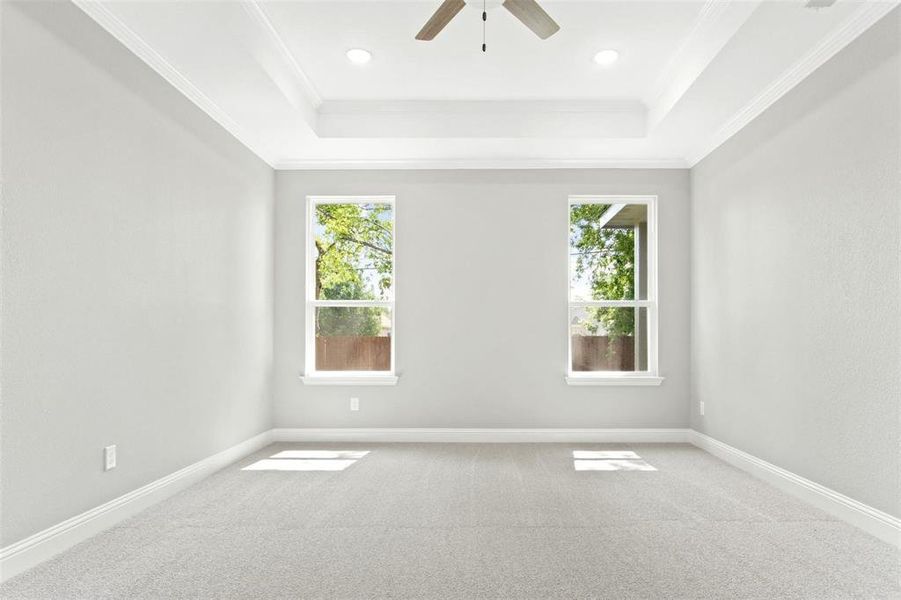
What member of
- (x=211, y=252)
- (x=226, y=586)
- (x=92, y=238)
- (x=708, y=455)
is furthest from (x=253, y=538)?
(x=708, y=455)

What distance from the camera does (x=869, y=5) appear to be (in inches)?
105

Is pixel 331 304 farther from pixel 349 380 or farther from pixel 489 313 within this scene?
pixel 489 313

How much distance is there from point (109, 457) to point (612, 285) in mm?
4185

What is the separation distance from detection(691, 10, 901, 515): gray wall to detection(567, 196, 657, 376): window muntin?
2.66 ft

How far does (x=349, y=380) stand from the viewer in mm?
5043

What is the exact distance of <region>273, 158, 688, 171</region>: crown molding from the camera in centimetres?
506

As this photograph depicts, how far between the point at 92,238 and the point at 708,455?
14.9 feet

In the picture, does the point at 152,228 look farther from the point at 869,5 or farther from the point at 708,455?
the point at 708,455

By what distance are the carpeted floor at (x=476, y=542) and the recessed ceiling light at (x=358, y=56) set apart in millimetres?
2881

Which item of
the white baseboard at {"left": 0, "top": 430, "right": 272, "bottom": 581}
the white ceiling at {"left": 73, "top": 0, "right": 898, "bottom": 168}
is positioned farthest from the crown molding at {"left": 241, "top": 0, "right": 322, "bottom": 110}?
the white baseboard at {"left": 0, "top": 430, "right": 272, "bottom": 581}

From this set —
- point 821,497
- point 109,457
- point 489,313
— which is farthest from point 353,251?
point 821,497

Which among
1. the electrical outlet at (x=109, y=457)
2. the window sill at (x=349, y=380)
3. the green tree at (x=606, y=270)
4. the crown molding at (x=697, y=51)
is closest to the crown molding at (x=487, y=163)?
the green tree at (x=606, y=270)

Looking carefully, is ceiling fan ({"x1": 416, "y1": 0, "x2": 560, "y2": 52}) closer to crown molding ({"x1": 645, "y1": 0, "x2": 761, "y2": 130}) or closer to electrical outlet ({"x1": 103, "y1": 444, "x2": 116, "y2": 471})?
crown molding ({"x1": 645, "y1": 0, "x2": 761, "y2": 130})

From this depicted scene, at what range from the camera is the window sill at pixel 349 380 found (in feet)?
16.5
